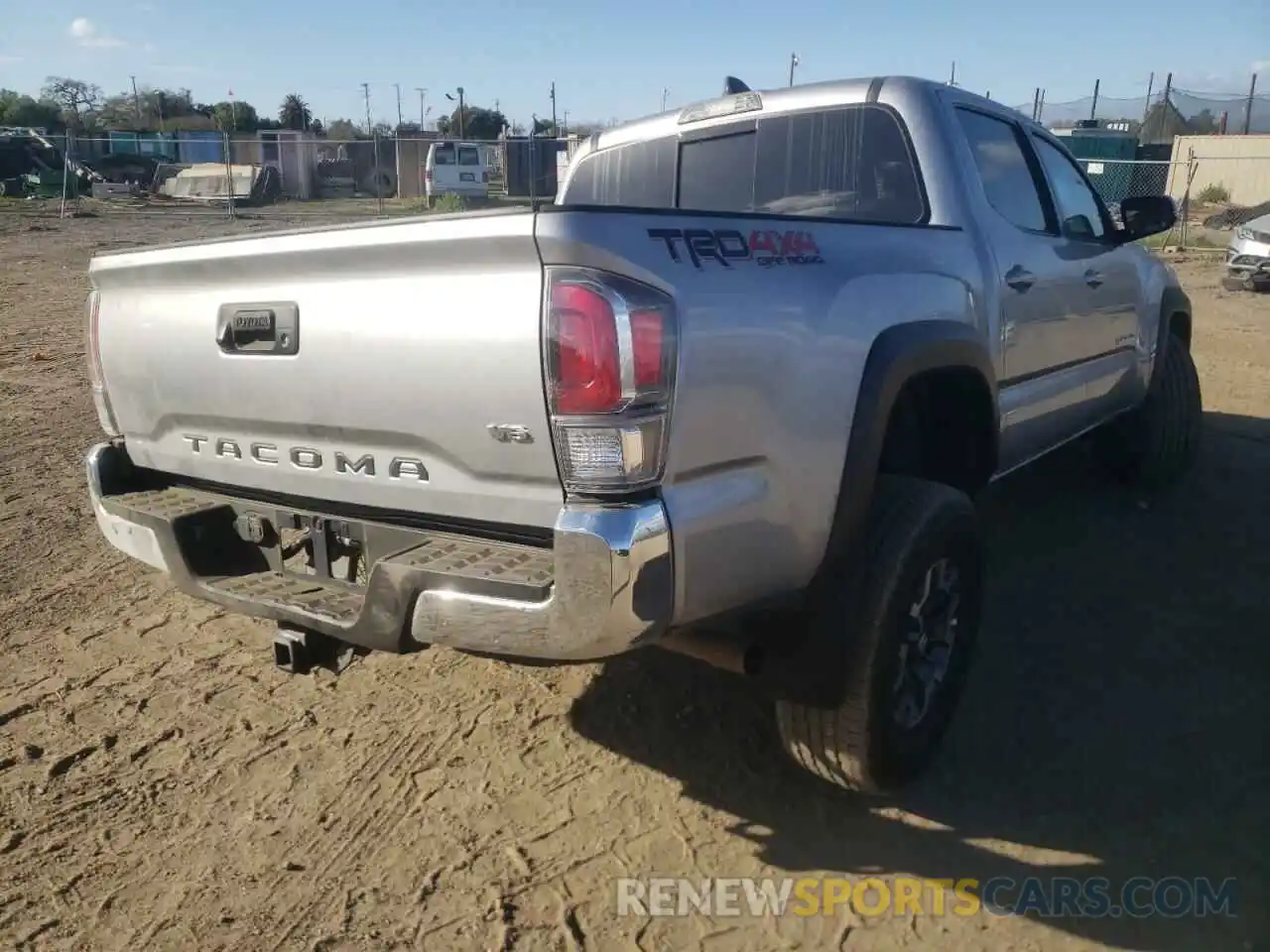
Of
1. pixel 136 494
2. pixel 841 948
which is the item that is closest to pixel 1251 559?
pixel 841 948

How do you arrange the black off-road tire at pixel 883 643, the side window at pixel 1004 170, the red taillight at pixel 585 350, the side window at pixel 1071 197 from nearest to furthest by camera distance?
the red taillight at pixel 585 350, the black off-road tire at pixel 883 643, the side window at pixel 1004 170, the side window at pixel 1071 197

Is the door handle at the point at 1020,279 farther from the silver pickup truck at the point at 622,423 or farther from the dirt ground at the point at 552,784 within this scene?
the dirt ground at the point at 552,784

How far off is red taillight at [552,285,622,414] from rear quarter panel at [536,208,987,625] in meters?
0.08

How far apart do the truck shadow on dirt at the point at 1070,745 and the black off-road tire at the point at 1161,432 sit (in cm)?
82

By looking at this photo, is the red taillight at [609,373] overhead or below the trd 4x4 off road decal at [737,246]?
below

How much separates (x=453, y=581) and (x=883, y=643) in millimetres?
1147

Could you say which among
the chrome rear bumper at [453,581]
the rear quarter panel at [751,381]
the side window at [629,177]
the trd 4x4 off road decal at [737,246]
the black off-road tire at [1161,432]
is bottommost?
the black off-road tire at [1161,432]

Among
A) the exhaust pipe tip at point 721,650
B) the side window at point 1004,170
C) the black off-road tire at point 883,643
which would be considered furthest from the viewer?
the side window at point 1004,170

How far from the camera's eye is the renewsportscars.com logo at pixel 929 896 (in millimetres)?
2559

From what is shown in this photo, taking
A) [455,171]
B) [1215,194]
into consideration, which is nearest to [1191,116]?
[1215,194]

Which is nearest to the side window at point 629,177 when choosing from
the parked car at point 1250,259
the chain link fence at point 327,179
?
the parked car at point 1250,259

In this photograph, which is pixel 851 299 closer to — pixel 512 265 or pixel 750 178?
pixel 512 265

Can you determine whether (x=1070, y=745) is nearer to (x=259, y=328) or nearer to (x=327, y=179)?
(x=259, y=328)

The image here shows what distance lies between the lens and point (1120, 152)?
31.1 meters
